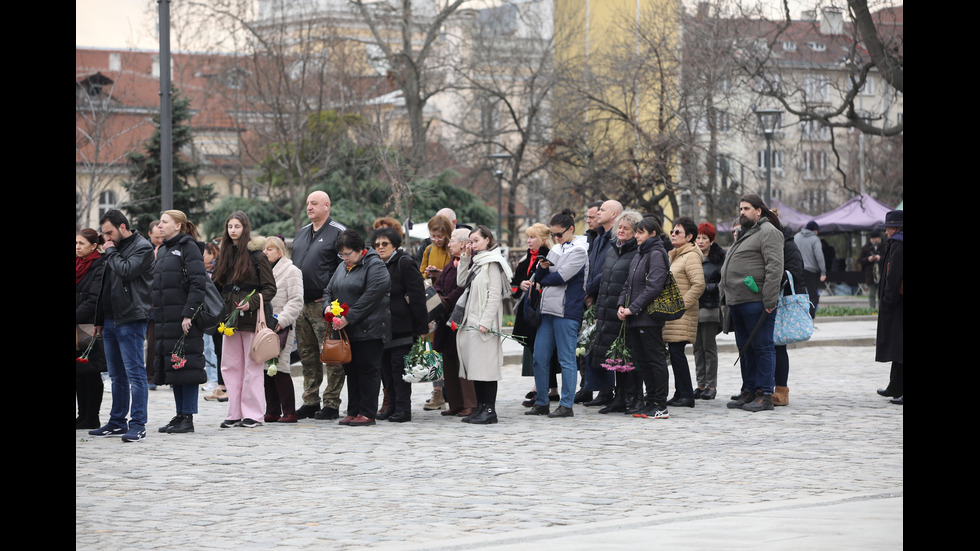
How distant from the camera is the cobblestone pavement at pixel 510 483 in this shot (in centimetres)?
673

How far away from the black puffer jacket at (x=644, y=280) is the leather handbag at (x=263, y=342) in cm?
318

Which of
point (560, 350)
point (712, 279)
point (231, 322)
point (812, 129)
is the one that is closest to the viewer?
point (231, 322)

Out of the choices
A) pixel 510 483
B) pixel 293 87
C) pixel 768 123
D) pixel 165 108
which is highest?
pixel 293 87

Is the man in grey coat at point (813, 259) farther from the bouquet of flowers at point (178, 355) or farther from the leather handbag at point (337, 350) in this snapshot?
the bouquet of flowers at point (178, 355)

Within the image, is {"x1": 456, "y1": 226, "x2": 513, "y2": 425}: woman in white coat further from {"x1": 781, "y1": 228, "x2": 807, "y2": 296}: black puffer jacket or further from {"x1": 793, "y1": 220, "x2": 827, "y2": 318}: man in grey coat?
{"x1": 793, "y1": 220, "x2": 827, "y2": 318}: man in grey coat

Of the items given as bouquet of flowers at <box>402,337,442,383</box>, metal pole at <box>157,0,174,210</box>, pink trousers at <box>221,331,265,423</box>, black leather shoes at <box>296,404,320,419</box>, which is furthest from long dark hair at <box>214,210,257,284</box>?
metal pole at <box>157,0,174,210</box>

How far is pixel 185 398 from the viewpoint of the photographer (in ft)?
37.1

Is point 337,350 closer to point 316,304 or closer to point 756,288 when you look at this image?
point 316,304

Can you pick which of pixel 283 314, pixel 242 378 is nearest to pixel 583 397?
pixel 283 314

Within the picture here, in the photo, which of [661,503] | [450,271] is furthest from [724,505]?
[450,271]

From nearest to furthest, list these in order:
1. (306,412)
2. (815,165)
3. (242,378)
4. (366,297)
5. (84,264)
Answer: (84,264)
(366,297)
(242,378)
(306,412)
(815,165)

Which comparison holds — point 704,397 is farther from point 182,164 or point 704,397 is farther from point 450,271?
point 182,164

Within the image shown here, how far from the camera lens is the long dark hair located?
38.1 ft

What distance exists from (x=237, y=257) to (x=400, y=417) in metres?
2.13
